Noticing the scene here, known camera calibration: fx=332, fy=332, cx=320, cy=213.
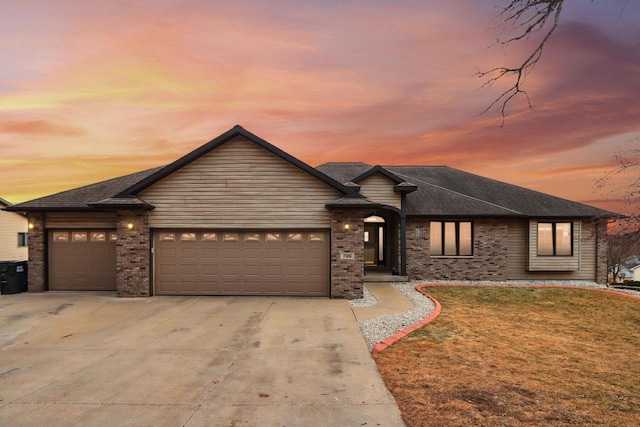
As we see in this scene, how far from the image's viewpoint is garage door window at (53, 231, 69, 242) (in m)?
14.0

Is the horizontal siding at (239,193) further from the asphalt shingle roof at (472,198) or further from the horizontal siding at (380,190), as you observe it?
the asphalt shingle roof at (472,198)

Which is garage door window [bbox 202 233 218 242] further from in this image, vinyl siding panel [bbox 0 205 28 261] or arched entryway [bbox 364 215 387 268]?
vinyl siding panel [bbox 0 205 28 261]

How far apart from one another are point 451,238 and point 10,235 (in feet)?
112

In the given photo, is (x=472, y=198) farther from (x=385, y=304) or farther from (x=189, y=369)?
(x=189, y=369)

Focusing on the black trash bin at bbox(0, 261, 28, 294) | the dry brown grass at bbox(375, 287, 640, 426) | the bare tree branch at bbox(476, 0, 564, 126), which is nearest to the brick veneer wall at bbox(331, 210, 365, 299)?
the dry brown grass at bbox(375, 287, 640, 426)

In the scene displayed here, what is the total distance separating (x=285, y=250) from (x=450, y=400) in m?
8.50

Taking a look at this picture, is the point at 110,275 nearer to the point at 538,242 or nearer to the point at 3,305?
the point at 3,305

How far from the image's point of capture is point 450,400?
501 cm

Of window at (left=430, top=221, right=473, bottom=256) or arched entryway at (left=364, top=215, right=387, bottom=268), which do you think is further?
arched entryway at (left=364, top=215, right=387, bottom=268)

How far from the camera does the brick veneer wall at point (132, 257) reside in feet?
41.3

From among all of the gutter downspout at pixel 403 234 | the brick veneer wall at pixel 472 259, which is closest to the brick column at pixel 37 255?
the gutter downspout at pixel 403 234

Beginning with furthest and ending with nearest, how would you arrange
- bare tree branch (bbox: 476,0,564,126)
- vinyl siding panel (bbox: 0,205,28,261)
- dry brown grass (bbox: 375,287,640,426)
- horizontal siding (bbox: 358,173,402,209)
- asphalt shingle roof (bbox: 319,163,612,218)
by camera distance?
vinyl siding panel (bbox: 0,205,28,261) → asphalt shingle roof (bbox: 319,163,612,218) → horizontal siding (bbox: 358,173,402,209) → dry brown grass (bbox: 375,287,640,426) → bare tree branch (bbox: 476,0,564,126)

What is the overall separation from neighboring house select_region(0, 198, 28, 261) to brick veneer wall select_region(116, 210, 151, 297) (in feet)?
73.6

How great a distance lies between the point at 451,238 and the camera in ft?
57.0
